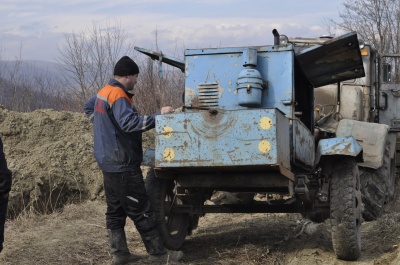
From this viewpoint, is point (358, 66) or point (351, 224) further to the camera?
point (358, 66)

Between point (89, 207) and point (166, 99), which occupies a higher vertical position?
point (166, 99)

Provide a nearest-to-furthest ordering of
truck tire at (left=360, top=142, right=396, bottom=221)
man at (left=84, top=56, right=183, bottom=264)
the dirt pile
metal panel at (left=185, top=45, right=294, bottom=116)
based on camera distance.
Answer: man at (left=84, top=56, right=183, bottom=264)
metal panel at (left=185, top=45, right=294, bottom=116)
truck tire at (left=360, top=142, right=396, bottom=221)
the dirt pile

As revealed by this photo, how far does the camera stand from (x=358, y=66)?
7.20 m

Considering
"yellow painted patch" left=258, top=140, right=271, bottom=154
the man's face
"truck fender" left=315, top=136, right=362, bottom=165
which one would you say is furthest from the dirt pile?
"yellow painted patch" left=258, top=140, right=271, bottom=154

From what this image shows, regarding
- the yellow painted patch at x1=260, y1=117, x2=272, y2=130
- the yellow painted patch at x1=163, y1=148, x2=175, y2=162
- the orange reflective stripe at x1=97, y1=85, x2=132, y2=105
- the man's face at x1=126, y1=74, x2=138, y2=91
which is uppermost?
the man's face at x1=126, y1=74, x2=138, y2=91

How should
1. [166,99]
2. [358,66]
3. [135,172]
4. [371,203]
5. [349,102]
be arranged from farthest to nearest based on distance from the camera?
[166,99], [349,102], [371,203], [358,66], [135,172]

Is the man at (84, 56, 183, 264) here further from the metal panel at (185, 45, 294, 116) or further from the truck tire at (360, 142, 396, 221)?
the truck tire at (360, 142, 396, 221)

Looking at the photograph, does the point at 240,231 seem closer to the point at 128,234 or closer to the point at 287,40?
the point at 128,234

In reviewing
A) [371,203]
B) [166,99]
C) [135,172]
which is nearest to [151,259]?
[135,172]

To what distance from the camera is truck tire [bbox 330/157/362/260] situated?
618cm

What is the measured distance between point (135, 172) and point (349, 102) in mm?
4507

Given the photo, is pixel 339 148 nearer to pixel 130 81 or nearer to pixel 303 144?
pixel 303 144

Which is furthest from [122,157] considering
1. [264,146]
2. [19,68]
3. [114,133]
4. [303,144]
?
[19,68]

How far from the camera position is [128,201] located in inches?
234
